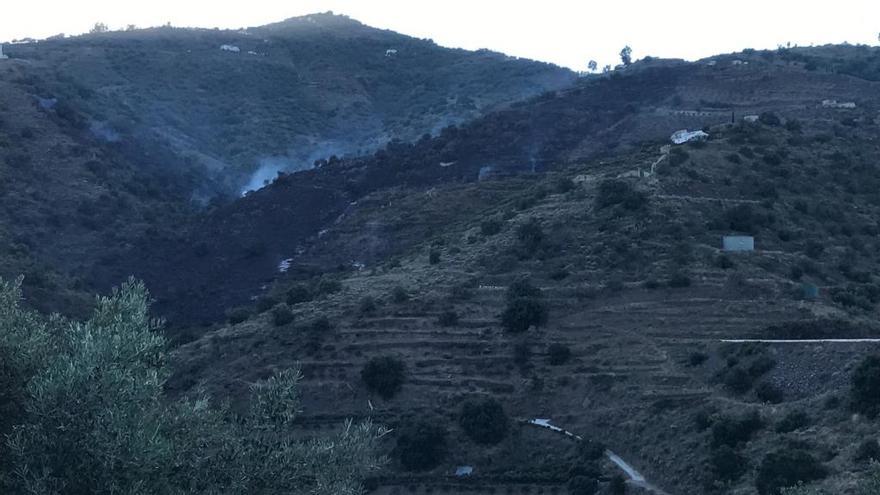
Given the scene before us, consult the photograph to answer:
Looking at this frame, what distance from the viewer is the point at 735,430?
31.7 metres

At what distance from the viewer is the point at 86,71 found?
10288 centimetres

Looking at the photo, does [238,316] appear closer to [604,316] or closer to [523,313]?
[523,313]

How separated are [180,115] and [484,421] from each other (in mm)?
68940

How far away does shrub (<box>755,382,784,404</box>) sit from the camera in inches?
1309

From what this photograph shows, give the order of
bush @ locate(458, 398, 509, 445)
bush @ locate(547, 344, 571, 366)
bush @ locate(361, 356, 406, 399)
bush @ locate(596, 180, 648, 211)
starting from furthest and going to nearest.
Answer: bush @ locate(596, 180, 648, 211)
bush @ locate(361, 356, 406, 399)
bush @ locate(547, 344, 571, 366)
bush @ locate(458, 398, 509, 445)

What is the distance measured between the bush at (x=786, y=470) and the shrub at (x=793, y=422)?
6.35 ft

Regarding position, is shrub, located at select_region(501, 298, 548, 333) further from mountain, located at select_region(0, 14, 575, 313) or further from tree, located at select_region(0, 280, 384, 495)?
tree, located at select_region(0, 280, 384, 495)

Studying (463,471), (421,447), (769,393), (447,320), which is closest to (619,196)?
(447,320)

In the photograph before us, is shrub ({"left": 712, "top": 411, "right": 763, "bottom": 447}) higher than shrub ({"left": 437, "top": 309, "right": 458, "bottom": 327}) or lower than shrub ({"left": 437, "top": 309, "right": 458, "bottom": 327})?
lower

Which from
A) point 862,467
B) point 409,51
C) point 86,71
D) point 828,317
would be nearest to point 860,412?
point 862,467

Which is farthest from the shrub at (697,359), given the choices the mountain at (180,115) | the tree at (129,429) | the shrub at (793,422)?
the mountain at (180,115)

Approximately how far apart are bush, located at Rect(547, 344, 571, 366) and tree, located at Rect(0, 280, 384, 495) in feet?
83.8

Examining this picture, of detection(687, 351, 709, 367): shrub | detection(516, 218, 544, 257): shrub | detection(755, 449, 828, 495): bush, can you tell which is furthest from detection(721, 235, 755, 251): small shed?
detection(755, 449, 828, 495): bush

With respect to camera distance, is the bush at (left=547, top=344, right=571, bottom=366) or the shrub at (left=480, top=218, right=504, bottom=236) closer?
the bush at (left=547, top=344, right=571, bottom=366)
